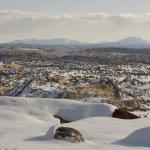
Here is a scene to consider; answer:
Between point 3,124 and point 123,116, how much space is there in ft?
40.7

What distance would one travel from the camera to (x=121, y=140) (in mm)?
23312

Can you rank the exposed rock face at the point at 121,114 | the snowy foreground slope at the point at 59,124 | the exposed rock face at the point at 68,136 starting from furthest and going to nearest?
1. the exposed rock face at the point at 121,114
2. the exposed rock face at the point at 68,136
3. the snowy foreground slope at the point at 59,124

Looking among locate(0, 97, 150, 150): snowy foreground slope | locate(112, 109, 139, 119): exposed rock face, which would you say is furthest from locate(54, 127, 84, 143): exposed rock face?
locate(112, 109, 139, 119): exposed rock face

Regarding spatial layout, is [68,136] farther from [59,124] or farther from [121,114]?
[121,114]

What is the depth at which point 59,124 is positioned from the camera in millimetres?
27484

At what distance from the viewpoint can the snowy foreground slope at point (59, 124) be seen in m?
21.1

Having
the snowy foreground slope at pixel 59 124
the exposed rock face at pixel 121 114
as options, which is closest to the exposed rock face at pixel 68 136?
the snowy foreground slope at pixel 59 124

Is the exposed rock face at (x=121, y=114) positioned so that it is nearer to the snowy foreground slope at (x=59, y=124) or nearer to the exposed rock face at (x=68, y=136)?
the snowy foreground slope at (x=59, y=124)

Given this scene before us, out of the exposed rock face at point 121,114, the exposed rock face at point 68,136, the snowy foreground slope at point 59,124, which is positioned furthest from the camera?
the exposed rock face at point 121,114

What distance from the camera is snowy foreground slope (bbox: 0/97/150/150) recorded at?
21078mm

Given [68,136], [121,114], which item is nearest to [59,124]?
[68,136]

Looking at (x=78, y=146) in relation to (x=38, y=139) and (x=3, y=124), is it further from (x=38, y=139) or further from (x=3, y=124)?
(x=3, y=124)

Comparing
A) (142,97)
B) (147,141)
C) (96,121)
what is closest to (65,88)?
(142,97)

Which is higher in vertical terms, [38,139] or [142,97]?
[38,139]
